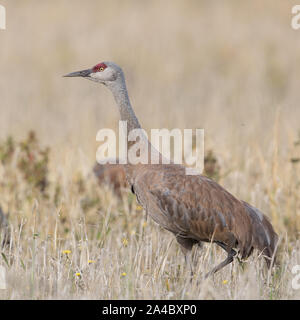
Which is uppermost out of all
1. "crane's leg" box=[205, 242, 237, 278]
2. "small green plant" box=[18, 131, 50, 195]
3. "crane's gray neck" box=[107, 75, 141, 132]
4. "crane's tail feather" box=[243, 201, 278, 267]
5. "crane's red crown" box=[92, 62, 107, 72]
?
"crane's red crown" box=[92, 62, 107, 72]

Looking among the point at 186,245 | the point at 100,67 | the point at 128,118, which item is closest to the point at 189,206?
the point at 186,245

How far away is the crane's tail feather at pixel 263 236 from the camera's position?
491 centimetres

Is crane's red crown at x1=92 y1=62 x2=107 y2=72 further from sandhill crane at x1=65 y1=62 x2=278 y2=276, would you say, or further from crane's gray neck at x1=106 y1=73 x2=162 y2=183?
crane's gray neck at x1=106 y1=73 x2=162 y2=183

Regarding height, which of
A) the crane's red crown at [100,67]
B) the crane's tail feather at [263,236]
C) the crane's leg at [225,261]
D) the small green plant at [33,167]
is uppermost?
the crane's red crown at [100,67]

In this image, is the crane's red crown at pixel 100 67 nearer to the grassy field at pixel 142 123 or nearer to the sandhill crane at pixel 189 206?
the sandhill crane at pixel 189 206

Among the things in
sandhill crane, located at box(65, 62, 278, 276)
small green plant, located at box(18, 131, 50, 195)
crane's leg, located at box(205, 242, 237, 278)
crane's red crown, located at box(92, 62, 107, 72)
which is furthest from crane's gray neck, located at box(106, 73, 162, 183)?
small green plant, located at box(18, 131, 50, 195)

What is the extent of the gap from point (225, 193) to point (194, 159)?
6.27 ft

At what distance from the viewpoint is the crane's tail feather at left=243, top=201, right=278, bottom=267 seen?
4.91 meters
